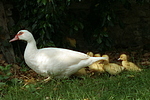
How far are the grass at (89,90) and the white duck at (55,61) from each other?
0.16 m

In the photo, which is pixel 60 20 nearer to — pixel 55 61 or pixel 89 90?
pixel 55 61

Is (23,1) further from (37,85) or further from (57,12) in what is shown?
(37,85)

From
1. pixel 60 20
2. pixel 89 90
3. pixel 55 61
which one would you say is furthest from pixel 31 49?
pixel 89 90

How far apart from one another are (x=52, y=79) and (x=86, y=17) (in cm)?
235

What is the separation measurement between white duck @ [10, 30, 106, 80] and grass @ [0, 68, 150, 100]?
163 millimetres

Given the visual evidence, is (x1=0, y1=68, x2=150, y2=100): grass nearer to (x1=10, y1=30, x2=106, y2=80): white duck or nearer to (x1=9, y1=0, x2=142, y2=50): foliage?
(x1=10, y1=30, x2=106, y2=80): white duck

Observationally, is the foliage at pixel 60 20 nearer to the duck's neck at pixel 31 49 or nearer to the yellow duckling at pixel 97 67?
the duck's neck at pixel 31 49

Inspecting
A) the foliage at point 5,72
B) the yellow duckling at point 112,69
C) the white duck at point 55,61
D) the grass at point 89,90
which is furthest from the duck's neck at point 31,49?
the yellow duckling at point 112,69

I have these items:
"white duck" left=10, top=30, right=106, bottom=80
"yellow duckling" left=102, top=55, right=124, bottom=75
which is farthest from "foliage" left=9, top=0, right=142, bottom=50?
"yellow duckling" left=102, top=55, right=124, bottom=75

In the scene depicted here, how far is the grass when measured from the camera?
3.12 meters

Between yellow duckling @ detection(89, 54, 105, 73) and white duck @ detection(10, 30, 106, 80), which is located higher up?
white duck @ detection(10, 30, 106, 80)

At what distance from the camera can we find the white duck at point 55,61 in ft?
12.9

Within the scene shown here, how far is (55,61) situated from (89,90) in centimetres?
79

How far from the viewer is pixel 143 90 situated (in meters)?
3.22
